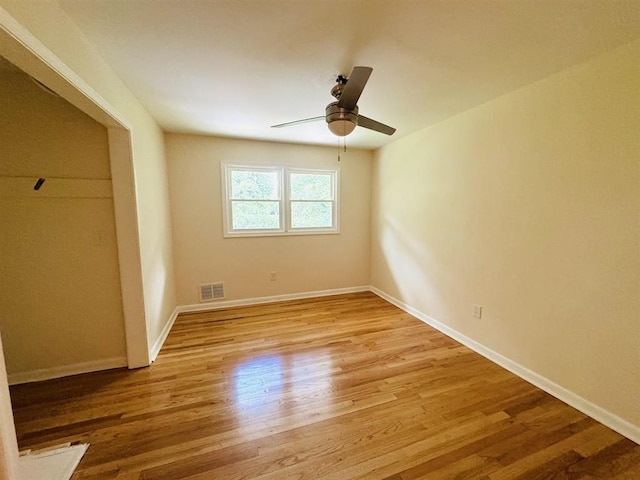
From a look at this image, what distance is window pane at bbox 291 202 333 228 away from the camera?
3.94 m

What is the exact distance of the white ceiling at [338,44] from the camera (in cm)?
128

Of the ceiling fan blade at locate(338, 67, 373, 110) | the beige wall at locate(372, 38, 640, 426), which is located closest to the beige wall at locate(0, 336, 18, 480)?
the ceiling fan blade at locate(338, 67, 373, 110)

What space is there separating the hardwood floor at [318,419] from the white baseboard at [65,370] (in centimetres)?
7

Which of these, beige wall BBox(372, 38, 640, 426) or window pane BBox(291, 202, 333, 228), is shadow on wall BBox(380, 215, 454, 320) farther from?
window pane BBox(291, 202, 333, 228)

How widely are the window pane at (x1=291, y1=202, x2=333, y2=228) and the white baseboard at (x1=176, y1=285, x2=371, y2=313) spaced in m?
1.06

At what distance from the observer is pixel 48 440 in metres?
1.55

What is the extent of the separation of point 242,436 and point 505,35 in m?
2.78

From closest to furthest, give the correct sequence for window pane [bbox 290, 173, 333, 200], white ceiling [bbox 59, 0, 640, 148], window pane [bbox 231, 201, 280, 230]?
white ceiling [bbox 59, 0, 640, 148] → window pane [bbox 231, 201, 280, 230] → window pane [bbox 290, 173, 333, 200]

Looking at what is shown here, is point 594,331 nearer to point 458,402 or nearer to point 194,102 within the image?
point 458,402

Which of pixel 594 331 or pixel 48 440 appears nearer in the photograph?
pixel 48 440

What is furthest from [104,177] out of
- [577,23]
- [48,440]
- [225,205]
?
[577,23]

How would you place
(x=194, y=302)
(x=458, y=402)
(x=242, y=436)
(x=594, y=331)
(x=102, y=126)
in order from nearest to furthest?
(x=242, y=436)
(x=594, y=331)
(x=458, y=402)
(x=102, y=126)
(x=194, y=302)

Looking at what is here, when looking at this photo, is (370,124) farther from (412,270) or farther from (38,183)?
(38,183)

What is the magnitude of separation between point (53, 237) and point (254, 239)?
6.73 ft
